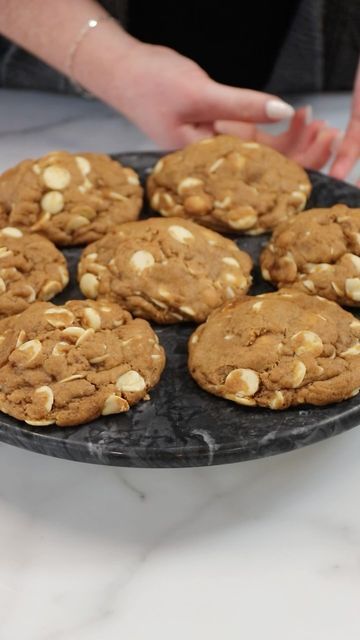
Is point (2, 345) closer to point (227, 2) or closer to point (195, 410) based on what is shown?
point (195, 410)

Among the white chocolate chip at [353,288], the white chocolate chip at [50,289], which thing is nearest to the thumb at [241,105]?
the white chocolate chip at [353,288]

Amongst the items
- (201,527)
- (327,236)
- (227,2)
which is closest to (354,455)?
(201,527)

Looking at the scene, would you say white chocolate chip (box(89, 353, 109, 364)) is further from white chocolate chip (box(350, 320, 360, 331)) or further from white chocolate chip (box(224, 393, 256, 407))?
white chocolate chip (box(350, 320, 360, 331))

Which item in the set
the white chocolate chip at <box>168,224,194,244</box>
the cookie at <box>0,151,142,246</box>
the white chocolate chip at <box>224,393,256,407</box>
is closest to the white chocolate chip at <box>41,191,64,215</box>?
the cookie at <box>0,151,142,246</box>

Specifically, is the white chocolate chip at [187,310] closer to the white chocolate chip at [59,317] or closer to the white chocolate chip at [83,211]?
the white chocolate chip at [59,317]

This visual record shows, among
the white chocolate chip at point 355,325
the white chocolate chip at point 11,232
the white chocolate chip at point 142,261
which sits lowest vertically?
the white chocolate chip at point 11,232

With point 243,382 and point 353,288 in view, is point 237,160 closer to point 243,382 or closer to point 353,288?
point 353,288
